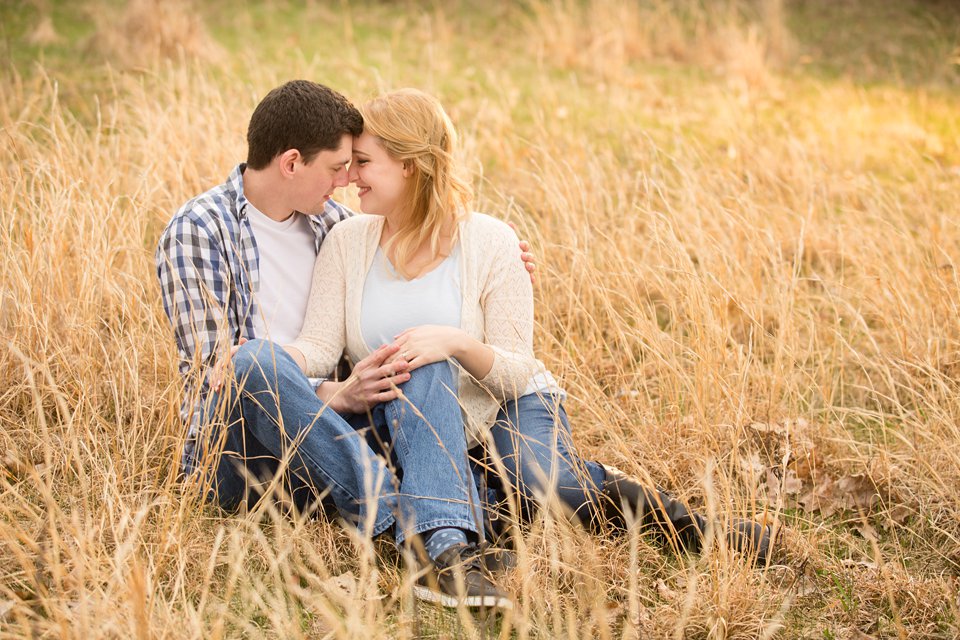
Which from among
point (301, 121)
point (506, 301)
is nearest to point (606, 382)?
point (506, 301)

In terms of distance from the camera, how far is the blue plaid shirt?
96.5 inches

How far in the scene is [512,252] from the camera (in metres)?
2.72

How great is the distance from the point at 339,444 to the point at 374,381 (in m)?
0.20

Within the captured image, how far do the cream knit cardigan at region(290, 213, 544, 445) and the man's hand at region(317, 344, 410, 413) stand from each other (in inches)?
7.2

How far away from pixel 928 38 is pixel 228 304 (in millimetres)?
8658

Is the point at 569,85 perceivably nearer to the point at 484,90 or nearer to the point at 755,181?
the point at 484,90

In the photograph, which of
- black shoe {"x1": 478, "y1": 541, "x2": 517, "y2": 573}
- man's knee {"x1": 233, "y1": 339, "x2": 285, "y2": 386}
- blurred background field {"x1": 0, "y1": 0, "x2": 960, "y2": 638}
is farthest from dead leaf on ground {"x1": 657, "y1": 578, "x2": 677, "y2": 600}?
man's knee {"x1": 233, "y1": 339, "x2": 285, "y2": 386}

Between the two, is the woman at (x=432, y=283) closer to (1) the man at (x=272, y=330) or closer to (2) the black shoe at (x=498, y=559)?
(1) the man at (x=272, y=330)

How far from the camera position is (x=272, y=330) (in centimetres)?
275

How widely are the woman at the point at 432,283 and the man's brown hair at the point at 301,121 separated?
102 mm

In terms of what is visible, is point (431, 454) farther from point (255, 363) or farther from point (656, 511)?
point (656, 511)

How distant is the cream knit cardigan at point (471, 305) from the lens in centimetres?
265

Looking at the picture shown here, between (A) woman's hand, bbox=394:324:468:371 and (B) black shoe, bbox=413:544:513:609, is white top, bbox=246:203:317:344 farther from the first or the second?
(B) black shoe, bbox=413:544:513:609

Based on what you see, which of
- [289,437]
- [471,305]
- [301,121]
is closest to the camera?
[289,437]
